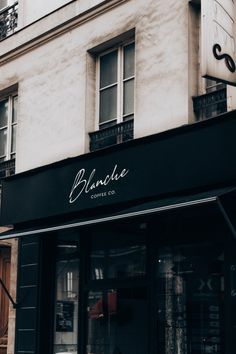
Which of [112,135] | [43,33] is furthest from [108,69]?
[43,33]

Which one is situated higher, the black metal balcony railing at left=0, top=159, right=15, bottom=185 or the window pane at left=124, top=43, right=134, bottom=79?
the window pane at left=124, top=43, right=134, bottom=79

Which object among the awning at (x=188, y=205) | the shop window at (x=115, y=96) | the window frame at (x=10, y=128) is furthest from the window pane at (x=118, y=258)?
the window frame at (x=10, y=128)

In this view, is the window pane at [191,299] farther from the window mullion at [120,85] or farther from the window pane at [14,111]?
the window pane at [14,111]

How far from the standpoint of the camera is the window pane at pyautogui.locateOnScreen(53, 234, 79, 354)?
41.0ft

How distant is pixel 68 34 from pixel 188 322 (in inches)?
214

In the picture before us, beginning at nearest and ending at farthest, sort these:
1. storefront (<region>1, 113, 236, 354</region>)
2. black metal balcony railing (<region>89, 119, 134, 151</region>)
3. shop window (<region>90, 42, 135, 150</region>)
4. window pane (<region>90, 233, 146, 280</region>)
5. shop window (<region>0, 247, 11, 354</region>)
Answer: storefront (<region>1, 113, 236, 354</region>), window pane (<region>90, 233, 146, 280</region>), black metal balcony railing (<region>89, 119, 134, 151</region>), shop window (<region>90, 42, 135, 150</region>), shop window (<region>0, 247, 11, 354</region>)

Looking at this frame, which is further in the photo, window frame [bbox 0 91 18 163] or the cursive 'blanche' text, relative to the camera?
window frame [bbox 0 91 18 163]

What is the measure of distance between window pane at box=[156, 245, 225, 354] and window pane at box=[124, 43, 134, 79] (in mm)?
2974

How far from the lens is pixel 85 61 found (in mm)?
12953

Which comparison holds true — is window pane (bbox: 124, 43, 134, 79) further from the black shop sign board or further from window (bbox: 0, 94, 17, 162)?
window (bbox: 0, 94, 17, 162)

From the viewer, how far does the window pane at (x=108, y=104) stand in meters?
12.6

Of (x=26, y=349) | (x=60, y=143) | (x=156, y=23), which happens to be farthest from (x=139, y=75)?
(x=26, y=349)

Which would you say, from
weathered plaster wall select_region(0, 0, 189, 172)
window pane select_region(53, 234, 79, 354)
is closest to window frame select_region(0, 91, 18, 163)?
weathered plaster wall select_region(0, 0, 189, 172)

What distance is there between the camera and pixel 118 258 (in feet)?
38.7
